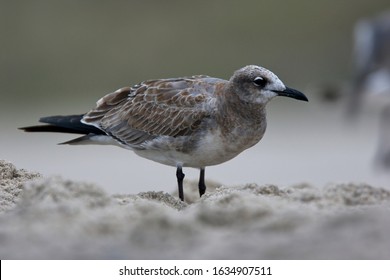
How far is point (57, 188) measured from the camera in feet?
19.9

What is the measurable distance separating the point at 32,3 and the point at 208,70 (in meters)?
7.48

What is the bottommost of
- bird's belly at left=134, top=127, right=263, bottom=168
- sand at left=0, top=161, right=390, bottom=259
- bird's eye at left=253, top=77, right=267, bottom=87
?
sand at left=0, top=161, right=390, bottom=259

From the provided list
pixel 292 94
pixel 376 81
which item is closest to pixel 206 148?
pixel 292 94

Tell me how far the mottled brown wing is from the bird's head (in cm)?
31

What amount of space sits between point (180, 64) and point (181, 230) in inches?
865

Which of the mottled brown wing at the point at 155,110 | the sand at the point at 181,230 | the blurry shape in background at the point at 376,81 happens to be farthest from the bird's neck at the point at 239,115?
the blurry shape in background at the point at 376,81

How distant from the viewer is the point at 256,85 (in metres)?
8.22

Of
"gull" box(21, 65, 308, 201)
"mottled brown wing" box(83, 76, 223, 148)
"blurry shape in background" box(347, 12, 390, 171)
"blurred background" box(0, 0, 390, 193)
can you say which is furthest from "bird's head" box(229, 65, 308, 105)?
"blurred background" box(0, 0, 390, 193)

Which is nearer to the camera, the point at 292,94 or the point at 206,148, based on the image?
the point at 292,94

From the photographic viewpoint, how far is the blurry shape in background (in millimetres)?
18219

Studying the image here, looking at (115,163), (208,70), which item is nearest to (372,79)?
(115,163)

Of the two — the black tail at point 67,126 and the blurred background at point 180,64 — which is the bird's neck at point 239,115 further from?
the blurred background at point 180,64

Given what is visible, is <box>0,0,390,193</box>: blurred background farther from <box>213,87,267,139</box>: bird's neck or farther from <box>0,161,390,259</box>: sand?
<box>0,161,390,259</box>: sand

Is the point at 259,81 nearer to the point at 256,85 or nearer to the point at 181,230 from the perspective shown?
the point at 256,85
